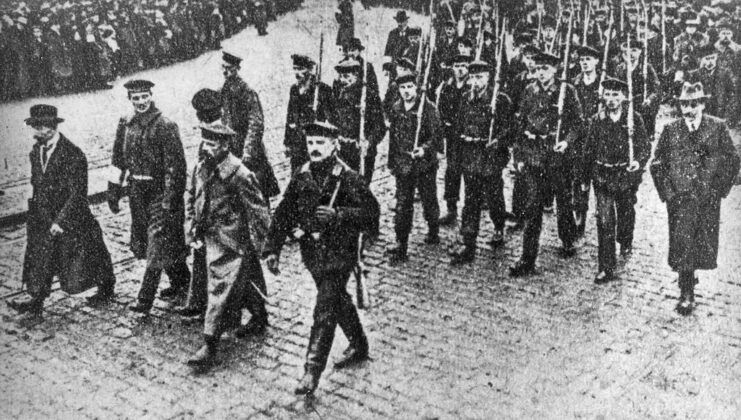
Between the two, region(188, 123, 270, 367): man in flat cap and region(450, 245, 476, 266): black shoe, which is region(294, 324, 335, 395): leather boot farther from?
region(450, 245, 476, 266): black shoe

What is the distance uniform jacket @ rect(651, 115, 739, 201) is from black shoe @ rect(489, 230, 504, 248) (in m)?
2.23

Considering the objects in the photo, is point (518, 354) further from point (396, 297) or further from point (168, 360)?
point (168, 360)

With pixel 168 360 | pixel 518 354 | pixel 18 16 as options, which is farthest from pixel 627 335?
pixel 18 16

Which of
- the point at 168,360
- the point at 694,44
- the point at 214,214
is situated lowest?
the point at 168,360

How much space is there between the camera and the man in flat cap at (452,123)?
28.5ft

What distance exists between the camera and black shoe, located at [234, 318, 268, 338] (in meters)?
6.46

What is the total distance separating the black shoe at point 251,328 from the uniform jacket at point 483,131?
286 cm

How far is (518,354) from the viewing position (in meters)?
5.99

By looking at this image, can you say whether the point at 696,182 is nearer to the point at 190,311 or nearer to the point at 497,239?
the point at 497,239

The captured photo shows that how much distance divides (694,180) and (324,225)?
338cm

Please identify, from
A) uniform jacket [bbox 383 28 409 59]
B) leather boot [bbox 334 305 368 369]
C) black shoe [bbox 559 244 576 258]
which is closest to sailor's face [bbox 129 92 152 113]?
leather boot [bbox 334 305 368 369]

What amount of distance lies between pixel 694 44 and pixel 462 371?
10.1 meters

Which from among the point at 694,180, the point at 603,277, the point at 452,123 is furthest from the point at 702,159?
the point at 452,123

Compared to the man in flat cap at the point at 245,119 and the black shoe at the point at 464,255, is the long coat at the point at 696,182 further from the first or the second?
the man in flat cap at the point at 245,119
